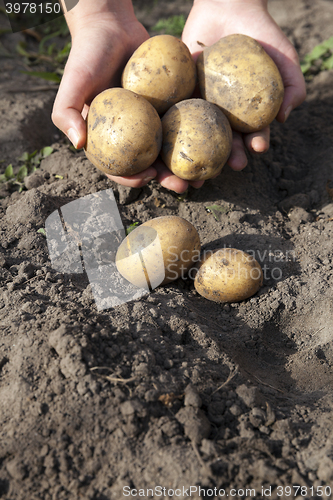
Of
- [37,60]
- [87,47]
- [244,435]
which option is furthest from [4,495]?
[37,60]

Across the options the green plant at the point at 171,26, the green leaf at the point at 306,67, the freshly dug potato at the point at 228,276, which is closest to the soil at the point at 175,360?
the freshly dug potato at the point at 228,276

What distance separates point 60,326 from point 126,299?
0.52m

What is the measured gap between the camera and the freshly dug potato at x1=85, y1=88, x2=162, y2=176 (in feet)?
8.14

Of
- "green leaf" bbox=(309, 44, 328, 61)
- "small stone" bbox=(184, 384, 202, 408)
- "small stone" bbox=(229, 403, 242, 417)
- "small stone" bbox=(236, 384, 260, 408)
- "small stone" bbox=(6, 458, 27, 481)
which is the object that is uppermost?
"green leaf" bbox=(309, 44, 328, 61)

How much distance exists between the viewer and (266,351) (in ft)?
7.75

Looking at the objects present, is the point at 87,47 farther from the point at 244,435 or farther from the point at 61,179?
the point at 244,435

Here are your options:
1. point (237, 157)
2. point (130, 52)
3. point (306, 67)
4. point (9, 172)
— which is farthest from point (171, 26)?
point (9, 172)

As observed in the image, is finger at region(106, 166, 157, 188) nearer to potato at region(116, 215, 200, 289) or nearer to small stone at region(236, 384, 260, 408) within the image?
potato at region(116, 215, 200, 289)

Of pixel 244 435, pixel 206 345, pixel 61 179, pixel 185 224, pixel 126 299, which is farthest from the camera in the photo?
pixel 61 179

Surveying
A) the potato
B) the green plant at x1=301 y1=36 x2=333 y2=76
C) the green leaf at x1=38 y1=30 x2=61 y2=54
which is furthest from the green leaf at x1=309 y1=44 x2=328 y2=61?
the potato

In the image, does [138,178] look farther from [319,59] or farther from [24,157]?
[319,59]

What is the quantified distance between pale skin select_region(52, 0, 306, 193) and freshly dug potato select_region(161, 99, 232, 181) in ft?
0.61

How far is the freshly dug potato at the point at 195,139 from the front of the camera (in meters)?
2.63

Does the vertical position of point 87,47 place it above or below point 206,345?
above
